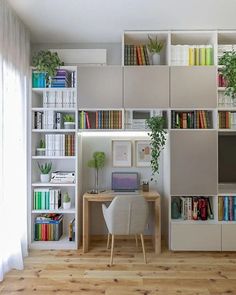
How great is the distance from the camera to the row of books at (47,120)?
138 inches

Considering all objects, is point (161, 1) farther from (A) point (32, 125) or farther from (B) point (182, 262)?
(B) point (182, 262)

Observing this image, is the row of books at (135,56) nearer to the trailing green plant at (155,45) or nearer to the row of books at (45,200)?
the trailing green plant at (155,45)

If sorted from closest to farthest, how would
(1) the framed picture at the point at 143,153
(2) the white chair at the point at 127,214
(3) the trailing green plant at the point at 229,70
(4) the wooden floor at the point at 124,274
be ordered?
(4) the wooden floor at the point at 124,274 < (2) the white chair at the point at 127,214 < (3) the trailing green plant at the point at 229,70 < (1) the framed picture at the point at 143,153

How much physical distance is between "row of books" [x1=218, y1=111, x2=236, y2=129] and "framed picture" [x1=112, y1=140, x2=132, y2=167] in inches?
47.9

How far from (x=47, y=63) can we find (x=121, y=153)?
1530mm

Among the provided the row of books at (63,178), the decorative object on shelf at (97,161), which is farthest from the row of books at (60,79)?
the row of books at (63,178)

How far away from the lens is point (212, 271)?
285cm

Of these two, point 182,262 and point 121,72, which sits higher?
point 121,72

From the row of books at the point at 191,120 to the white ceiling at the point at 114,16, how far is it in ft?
3.52

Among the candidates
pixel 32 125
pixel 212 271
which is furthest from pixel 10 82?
pixel 212 271

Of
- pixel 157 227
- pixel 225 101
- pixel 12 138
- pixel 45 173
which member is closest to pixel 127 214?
pixel 157 227

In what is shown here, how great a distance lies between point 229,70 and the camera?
313 cm

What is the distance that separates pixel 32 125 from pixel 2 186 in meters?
1.07

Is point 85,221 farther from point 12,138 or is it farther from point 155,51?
point 155,51
